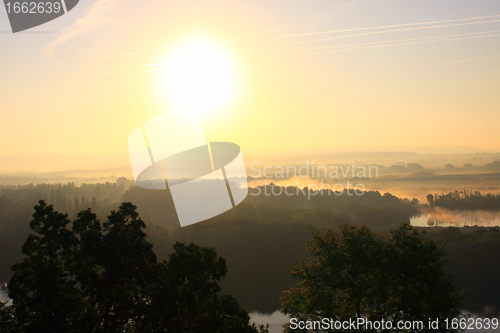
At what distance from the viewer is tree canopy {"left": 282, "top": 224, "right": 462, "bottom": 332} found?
14531 millimetres

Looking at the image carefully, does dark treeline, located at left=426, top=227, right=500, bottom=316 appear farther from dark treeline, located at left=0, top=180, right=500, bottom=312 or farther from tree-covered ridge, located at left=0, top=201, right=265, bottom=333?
tree-covered ridge, located at left=0, top=201, right=265, bottom=333

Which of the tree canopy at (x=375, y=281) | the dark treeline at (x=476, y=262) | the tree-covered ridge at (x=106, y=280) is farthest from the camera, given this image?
the dark treeline at (x=476, y=262)

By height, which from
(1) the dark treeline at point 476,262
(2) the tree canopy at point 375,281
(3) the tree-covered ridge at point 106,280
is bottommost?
(1) the dark treeline at point 476,262

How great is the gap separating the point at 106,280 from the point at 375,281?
460 inches

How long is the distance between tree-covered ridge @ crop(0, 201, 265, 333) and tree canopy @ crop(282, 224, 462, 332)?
16.7 feet

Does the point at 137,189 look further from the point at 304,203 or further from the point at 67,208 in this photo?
the point at 304,203

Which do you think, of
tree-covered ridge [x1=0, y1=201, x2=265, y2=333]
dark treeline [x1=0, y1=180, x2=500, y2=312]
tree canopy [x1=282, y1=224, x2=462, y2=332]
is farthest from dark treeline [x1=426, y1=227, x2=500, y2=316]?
tree-covered ridge [x1=0, y1=201, x2=265, y2=333]

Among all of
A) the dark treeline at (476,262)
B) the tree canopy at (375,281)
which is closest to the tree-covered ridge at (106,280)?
the tree canopy at (375,281)

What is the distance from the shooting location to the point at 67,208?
410 ft

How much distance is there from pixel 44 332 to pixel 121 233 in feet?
11.8

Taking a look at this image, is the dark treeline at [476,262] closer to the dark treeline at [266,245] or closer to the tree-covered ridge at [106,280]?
the dark treeline at [266,245]

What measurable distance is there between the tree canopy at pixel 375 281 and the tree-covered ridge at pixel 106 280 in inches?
201

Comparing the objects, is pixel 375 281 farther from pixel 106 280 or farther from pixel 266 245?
pixel 266 245

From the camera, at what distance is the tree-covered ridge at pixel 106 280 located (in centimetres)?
1049
